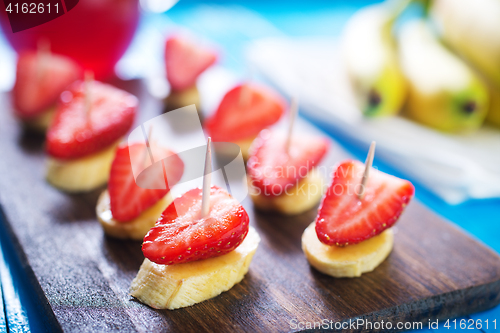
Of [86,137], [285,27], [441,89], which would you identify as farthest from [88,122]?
[285,27]

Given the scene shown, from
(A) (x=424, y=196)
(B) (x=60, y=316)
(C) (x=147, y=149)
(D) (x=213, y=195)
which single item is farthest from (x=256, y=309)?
(A) (x=424, y=196)

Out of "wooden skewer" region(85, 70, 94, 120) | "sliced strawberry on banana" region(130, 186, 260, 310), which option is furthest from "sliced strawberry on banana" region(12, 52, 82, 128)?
"sliced strawberry on banana" region(130, 186, 260, 310)

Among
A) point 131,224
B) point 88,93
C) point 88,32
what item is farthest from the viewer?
point 88,32

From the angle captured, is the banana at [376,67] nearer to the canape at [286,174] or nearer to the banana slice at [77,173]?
the canape at [286,174]

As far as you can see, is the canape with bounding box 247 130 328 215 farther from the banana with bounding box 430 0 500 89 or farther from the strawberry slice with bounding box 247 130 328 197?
the banana with bounding box 430 0 500 89

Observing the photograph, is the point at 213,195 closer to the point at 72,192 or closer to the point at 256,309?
the point at 256,309

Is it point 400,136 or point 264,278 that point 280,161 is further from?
point 400,136

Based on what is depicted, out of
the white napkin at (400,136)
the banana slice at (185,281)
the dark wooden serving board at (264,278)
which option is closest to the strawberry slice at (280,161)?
Result: the dark wooden serving board at (264,278)
